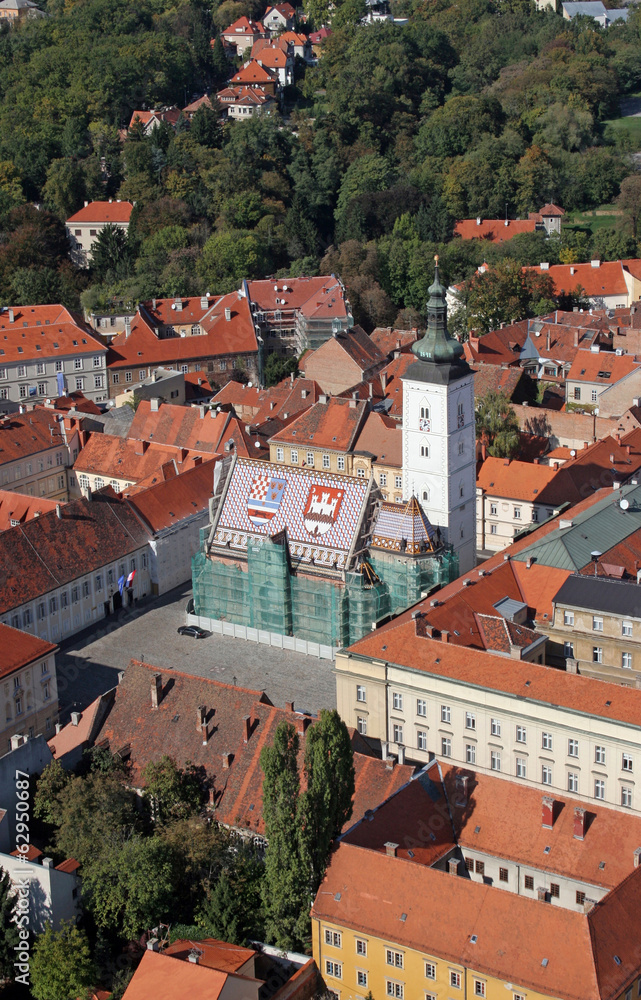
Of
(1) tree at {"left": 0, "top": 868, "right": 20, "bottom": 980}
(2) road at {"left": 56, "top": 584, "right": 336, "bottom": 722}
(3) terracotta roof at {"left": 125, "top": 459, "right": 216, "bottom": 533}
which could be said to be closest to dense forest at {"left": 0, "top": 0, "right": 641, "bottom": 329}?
(3) terracotta roof at {"left": 125, "top": 459, "right": 216, "bottom": 533}

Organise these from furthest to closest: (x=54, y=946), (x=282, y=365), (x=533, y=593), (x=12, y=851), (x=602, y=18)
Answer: (x=602, y=18), (x=282, y=365), (x=533, y=593), (x=12, y=851), (x=54, y=946)

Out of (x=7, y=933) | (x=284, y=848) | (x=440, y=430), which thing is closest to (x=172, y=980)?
(x=284, y=848)

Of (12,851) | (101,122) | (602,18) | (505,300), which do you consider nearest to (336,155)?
(101,122)

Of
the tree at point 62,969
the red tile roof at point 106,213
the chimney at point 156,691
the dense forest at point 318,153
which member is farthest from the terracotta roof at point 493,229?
the tree at point 62,969

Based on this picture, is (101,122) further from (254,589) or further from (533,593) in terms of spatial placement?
(533,593)

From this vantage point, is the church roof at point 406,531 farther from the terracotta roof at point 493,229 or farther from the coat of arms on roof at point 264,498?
the terracotta roof at point 493,229

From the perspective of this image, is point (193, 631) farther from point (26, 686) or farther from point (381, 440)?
point (381, 440)
